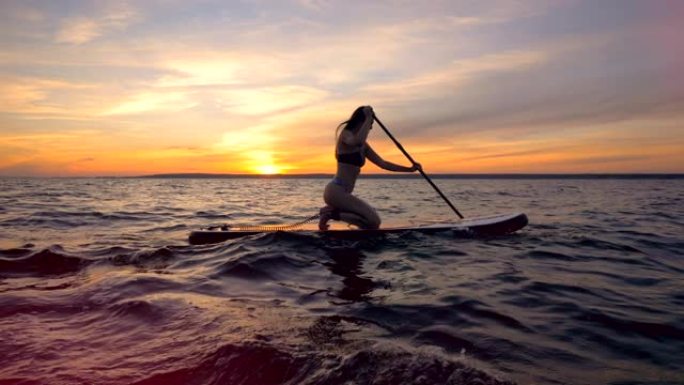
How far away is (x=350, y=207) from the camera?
32.2 ft

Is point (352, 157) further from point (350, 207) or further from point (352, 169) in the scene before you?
point (350, 207)

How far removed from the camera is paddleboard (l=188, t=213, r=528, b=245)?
9.87 m

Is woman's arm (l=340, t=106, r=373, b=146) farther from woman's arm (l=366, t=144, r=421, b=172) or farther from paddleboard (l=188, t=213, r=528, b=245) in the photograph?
paddleboard (l=188, t=213, r=528, b=245)

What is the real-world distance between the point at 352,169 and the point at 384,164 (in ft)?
3.59

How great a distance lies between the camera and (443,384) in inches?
119

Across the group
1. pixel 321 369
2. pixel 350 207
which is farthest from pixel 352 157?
pixel 321 369

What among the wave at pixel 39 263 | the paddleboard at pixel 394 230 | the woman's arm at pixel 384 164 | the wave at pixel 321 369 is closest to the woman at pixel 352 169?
the woman's arm at pixel 384 164

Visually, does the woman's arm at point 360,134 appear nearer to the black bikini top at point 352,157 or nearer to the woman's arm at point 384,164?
the black bikini top at point 352,157

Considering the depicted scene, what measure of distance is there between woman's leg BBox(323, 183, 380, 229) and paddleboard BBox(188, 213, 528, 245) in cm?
25

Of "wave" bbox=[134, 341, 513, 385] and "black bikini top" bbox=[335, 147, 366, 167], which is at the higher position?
"black bikini top" bbox=[335, 147, 366, 167]

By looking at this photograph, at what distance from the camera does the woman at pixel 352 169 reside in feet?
30.4

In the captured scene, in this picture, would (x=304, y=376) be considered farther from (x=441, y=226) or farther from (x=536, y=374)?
(x=441, y=226)

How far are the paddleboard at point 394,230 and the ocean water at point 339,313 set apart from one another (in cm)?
53

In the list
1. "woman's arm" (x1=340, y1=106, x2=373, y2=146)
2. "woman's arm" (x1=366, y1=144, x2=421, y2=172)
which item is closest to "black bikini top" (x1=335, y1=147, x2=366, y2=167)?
"woman's arm" (x1=340, y1=106, x2=373, y2=146)
